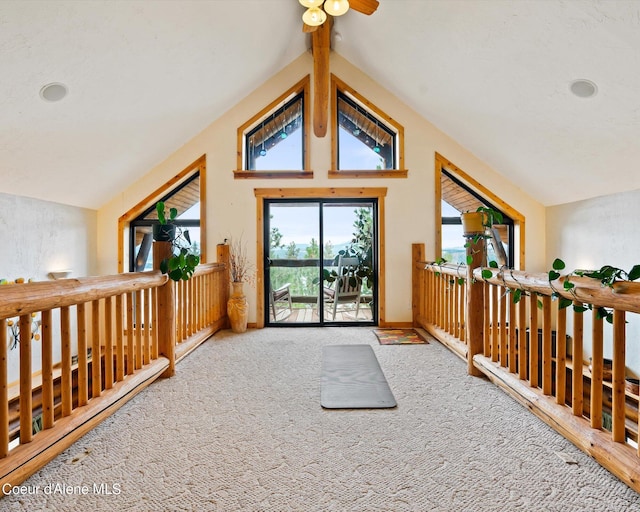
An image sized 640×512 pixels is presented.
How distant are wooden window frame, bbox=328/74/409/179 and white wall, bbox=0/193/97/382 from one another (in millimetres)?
3323

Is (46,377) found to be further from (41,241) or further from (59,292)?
(41,241)

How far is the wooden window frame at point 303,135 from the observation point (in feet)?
14.4

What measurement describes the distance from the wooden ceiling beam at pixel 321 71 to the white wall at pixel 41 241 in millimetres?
3282

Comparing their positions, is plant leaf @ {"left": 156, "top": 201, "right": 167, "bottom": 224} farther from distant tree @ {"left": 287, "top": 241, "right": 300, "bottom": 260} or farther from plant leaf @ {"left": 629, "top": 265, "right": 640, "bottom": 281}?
plant leaf @ {"left": 629, "top": 265, "right": 640, "bottom": 281}

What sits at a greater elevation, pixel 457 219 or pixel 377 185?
pixel 377 185

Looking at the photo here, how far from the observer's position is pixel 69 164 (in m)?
3.35

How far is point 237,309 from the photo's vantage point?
4.02m

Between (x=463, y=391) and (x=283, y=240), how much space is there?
292 cm

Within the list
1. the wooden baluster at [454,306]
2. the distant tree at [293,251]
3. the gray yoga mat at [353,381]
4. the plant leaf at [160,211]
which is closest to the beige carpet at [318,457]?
the gray yoga mat at [353,381]

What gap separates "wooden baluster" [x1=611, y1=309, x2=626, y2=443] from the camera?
1.42 m

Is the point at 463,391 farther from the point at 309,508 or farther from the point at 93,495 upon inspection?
the point at 93,495

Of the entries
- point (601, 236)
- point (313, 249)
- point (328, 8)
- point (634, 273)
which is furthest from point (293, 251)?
point (601, 236)

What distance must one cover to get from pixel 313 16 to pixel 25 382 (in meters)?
3.07

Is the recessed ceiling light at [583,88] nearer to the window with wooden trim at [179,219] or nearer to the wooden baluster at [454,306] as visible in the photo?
the wooden baluster at [454,306]
